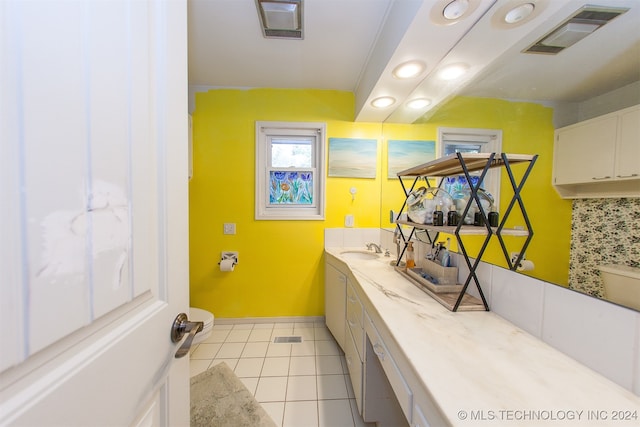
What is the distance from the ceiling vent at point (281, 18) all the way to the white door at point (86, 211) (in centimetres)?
111

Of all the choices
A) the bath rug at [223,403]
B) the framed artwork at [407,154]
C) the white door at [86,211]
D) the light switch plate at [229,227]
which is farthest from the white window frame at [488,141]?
the light switch plate at [229,227]

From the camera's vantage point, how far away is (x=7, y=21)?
263mm

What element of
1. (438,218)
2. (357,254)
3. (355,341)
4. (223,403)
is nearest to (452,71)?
(438,218)

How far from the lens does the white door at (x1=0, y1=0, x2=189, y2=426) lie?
27 centimetres

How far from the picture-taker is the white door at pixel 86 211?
27cm

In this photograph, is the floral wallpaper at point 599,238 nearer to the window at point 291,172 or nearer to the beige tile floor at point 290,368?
the beige tile floor at point 290,368

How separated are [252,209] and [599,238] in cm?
226

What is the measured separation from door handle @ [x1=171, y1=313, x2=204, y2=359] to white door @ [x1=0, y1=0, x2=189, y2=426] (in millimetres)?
20

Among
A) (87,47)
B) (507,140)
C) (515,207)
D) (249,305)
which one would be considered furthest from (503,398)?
(249,305)

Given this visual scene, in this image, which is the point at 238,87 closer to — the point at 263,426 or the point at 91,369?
the point at 91,369

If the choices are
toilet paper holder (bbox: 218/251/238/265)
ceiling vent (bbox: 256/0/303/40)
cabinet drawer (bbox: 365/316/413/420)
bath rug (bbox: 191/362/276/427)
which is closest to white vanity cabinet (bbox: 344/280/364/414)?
cabinet drawer (bbox: 365/316/413/420)

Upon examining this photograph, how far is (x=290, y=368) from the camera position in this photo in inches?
69.3

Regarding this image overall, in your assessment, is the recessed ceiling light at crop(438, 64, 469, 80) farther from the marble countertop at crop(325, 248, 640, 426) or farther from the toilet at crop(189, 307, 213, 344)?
the toilet at crop(189, 307, 213, 344)

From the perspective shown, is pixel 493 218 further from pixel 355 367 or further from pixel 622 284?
pixel 355 367
